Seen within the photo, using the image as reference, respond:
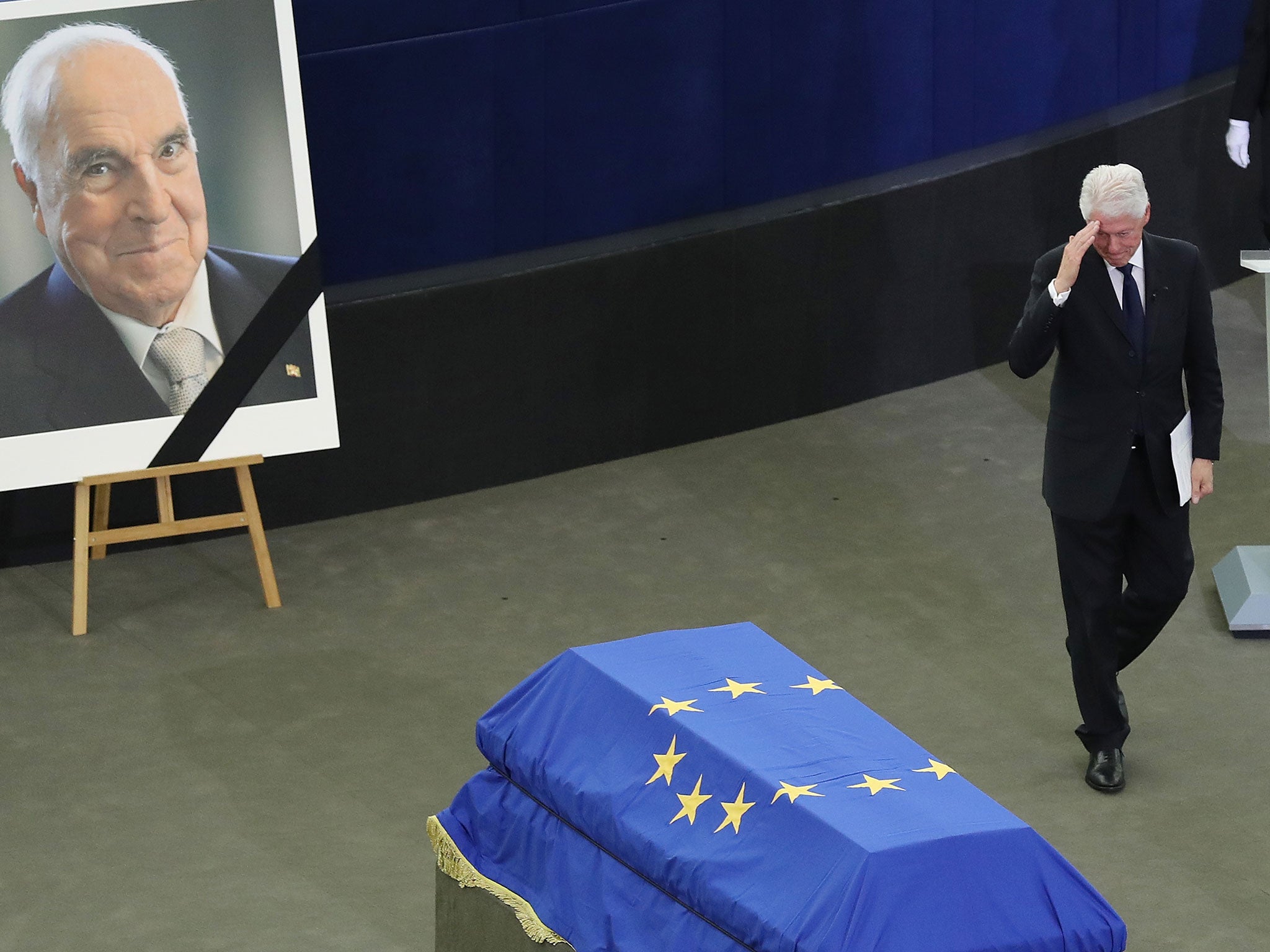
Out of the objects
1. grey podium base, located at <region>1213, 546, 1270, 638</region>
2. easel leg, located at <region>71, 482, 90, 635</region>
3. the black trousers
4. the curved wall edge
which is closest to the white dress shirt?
easel leg, located at <region>71, 482, 90, 635</region>

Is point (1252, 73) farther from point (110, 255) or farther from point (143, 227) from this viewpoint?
point (110, 255)

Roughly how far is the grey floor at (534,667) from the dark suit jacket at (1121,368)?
0.81 metres

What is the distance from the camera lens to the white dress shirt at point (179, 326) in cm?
590

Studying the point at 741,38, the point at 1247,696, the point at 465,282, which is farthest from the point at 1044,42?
the point at 1247,696

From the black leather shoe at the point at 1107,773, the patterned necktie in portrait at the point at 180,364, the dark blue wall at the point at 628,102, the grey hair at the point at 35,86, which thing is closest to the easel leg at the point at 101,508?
the patterned necktie in portrait at the point at 180,364

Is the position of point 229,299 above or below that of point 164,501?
above

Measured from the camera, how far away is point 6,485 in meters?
5.79

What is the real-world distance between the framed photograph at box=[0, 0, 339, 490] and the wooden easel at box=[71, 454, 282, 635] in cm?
4

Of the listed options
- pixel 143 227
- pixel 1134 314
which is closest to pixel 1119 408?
pixel 1134 314

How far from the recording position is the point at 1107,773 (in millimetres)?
4965

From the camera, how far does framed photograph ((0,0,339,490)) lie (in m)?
5.76

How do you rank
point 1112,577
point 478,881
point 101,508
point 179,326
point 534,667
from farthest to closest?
point 101,508 < point 179,326 < point 534,667 < point 1112,577 < point 478,881

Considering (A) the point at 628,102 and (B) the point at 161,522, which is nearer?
(B) the point at 161,522

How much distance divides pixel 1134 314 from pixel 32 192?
10.3ft
